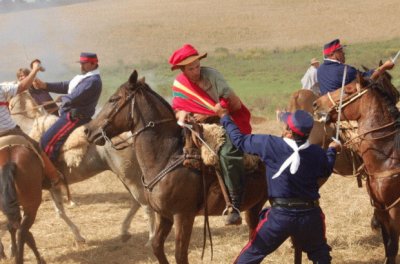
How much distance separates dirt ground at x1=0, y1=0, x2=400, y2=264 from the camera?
7.99 m

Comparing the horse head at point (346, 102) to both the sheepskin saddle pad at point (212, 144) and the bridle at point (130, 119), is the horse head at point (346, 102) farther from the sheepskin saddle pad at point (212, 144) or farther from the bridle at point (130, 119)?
the bridle at point (130, 119)

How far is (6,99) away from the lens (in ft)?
22.9

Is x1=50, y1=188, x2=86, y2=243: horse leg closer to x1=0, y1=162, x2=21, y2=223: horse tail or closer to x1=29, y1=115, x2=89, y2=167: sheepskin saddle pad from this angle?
x1=29, y1=115, x2=89, y2=167: sheepskin saddle pad

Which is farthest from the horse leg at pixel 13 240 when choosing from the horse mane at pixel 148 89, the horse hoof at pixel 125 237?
the horse mane at pixel 148 89

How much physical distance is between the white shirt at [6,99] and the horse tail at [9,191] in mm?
606

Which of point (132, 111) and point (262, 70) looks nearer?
point (132, 111)

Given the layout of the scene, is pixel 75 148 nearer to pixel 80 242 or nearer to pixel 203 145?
pixel 80 242

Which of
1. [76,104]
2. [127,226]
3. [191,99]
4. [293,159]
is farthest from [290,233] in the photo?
[76,104]

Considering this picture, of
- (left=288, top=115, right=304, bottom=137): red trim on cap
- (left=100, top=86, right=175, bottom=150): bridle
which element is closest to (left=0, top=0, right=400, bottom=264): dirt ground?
(left=100, top=86, right=175, bottom=150): bridle

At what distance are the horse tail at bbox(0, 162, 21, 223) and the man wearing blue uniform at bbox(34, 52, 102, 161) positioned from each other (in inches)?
64.0

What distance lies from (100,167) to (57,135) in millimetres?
807

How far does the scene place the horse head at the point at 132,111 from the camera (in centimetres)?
587

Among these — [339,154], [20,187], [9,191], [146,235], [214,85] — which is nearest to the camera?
[214,85]

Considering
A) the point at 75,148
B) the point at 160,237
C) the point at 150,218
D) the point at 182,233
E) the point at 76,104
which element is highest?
the point at 76,104
